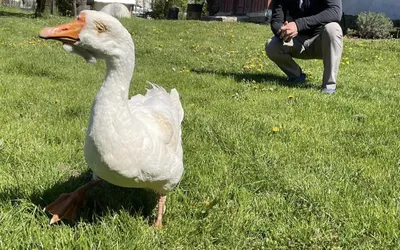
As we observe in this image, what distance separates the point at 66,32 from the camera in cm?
214

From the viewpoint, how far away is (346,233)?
Answer: 9.04 ft

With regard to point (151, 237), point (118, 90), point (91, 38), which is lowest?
point (151, 237)

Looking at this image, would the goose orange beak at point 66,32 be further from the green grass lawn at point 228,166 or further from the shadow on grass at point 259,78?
the shadow on grass at point 259,78

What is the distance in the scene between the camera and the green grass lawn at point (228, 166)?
8.73ft

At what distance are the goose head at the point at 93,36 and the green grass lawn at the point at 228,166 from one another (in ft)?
3.42

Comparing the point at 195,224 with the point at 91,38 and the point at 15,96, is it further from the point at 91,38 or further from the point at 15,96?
the point at 15,96

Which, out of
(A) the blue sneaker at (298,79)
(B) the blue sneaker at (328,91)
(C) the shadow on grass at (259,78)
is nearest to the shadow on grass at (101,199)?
(B) the blue sneaker at (328,91)

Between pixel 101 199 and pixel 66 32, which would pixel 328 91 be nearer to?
pixel 101 199

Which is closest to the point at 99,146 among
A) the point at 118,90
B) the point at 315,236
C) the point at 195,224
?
the point at 118,90

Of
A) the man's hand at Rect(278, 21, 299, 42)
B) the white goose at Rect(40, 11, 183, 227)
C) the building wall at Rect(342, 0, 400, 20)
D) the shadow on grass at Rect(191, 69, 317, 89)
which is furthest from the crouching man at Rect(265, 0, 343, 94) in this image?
the building wall at Rect(342, 0, 400, 20)

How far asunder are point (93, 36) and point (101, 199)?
1.25 m

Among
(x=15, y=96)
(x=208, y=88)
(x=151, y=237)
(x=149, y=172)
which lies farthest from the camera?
(x=208, y=88)

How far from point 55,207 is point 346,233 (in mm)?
1838

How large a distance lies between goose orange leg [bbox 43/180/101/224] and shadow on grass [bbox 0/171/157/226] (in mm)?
61
